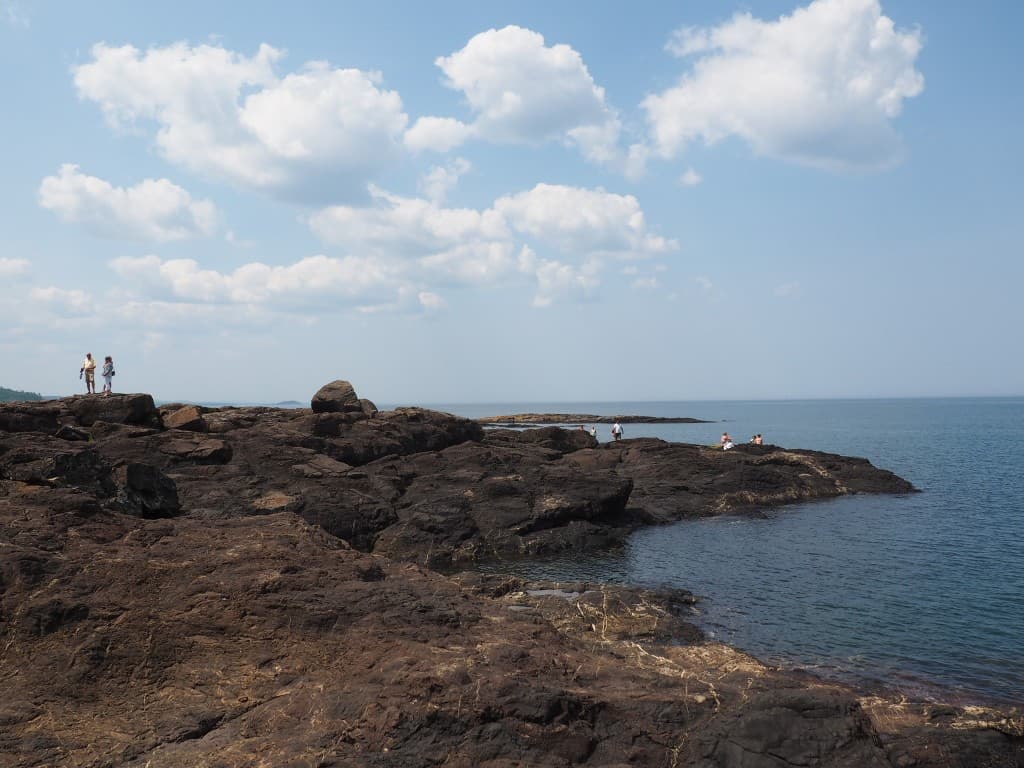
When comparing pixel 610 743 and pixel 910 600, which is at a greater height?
pixel 610 743

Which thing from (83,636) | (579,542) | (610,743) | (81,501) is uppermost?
(81,501)

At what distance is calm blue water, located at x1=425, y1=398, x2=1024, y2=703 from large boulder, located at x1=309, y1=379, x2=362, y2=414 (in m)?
22.8

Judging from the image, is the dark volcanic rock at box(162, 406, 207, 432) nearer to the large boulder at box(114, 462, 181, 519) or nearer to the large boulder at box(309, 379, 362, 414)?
the large boulder at box(309, 379, 362, 414)

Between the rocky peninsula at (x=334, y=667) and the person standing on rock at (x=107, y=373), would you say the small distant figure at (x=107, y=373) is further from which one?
the rocky peninsula at (x=334, y=667)

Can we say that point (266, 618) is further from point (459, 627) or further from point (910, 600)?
point (910, 600)

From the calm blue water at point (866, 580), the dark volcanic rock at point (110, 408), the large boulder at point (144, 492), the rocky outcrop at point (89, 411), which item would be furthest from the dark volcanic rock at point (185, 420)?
the calm blue water at point (866, 580)

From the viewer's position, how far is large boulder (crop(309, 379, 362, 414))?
48.6m

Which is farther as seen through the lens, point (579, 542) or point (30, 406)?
point (579, 542)

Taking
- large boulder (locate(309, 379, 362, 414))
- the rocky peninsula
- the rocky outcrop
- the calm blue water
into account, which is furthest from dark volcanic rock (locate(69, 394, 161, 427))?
the calm blue water

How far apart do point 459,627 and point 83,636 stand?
679cm

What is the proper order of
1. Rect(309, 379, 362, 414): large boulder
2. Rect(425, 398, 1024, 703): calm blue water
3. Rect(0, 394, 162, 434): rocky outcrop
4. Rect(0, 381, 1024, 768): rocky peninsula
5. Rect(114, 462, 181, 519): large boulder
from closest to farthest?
Rect(0, 381, 1024, 768): rocky peninsula → Rect(425, 398, 1024, 703): calm blue water → Rect(114, 462, 181, 519): large boulder → Rect(0, 394, 162, 434): rocky outcrop → Rect(309, 379, 362, 414): large boulder

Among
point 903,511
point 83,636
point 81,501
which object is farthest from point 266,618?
point 903,511

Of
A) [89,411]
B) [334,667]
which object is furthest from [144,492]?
[89,411]

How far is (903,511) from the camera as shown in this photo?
43.8 meters
